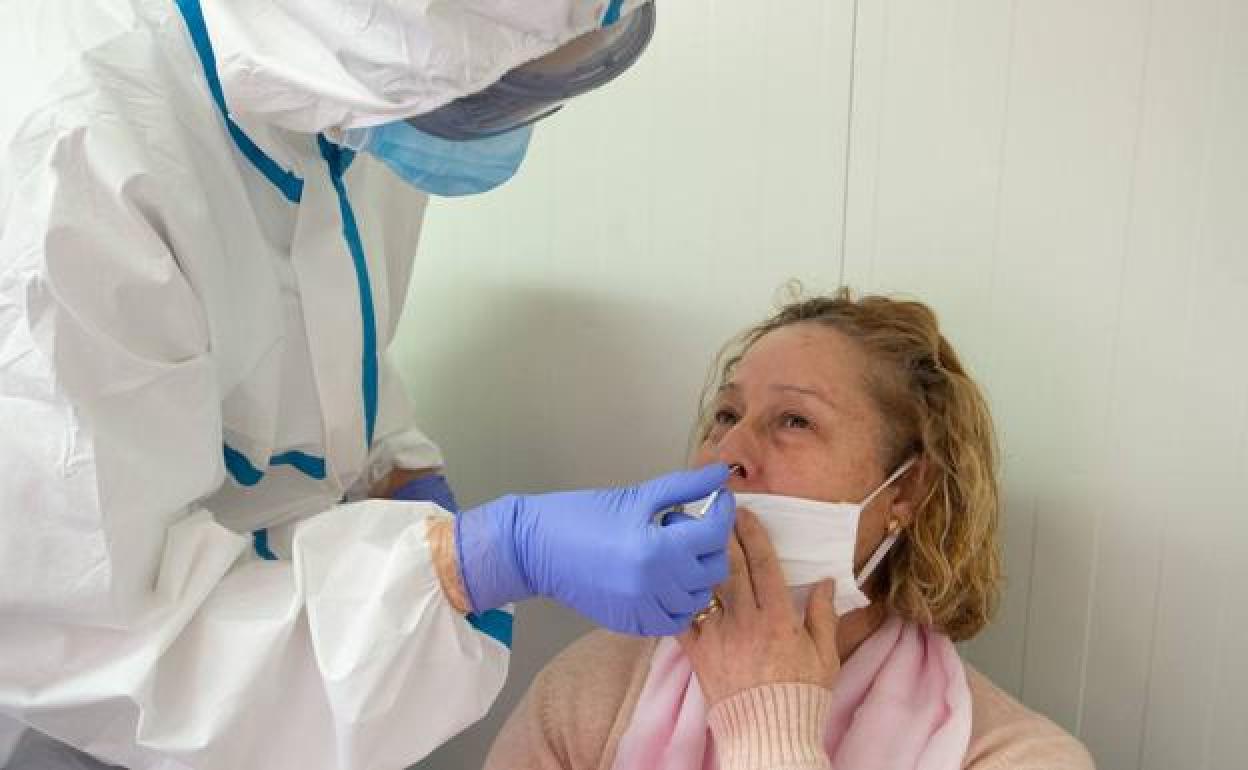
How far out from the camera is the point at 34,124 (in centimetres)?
99

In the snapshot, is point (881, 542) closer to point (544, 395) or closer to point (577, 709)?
point (577, 709)

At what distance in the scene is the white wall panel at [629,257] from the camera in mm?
1647

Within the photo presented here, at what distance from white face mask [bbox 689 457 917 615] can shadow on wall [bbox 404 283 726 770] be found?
0.51 meters

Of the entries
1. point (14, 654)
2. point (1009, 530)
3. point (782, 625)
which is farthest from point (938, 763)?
point (14, 654)

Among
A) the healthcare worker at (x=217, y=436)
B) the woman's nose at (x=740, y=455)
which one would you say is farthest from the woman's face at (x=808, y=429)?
the healthcare worker at (x=217, y=436)

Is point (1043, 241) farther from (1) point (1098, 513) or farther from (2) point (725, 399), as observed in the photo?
(2) point (725, 399)

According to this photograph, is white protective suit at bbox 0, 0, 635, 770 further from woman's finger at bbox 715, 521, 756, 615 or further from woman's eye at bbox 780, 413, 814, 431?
woman's eye at bbox 780, 413, 814, 431

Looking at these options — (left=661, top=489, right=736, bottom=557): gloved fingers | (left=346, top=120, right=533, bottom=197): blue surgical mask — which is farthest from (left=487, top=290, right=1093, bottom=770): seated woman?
(left=346, top=120, right=533, bottom=197): blue surgical mask

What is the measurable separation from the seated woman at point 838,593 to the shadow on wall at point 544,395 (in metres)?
0.29

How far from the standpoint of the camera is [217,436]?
112cm

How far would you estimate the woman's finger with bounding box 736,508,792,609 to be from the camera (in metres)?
1.25

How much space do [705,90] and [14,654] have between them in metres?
1.21

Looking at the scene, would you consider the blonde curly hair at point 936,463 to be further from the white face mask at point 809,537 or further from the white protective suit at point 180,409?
the white protective suit at point 180,409

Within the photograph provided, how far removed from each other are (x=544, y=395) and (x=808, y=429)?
0.68m
